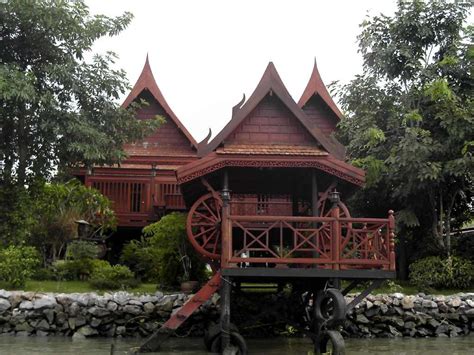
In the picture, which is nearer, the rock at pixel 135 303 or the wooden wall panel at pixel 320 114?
the rock at pixel 135 303

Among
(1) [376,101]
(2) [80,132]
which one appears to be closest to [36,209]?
(2) [80,132]

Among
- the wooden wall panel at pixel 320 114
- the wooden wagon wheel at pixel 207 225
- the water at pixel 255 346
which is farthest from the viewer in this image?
the wooden wall panel at pixel 320 114

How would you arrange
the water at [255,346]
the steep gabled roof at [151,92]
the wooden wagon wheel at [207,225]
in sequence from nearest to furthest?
1. the water at [255,346]
2. the wooden wagon wheel at [207,225]
3. the steep gabled roof at [151,92]

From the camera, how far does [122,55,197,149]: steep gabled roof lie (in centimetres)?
2048

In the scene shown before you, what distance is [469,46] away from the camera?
16484 millimetres

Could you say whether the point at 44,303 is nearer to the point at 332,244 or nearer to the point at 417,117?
the point at 332,244

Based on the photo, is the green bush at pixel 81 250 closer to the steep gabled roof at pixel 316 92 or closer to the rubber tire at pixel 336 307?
the rubber tire at pixel 336 307

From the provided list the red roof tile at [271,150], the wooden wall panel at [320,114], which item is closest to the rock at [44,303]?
the red roof tile at [271,150]

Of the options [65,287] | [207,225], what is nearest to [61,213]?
[65,287]

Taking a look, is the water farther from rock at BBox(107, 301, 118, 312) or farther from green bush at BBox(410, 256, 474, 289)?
green bush at BBox(410, 256, 474, 289)

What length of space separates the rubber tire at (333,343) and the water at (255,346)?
250mm

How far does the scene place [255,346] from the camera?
11.2 m

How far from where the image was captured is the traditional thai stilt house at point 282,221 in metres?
9.55

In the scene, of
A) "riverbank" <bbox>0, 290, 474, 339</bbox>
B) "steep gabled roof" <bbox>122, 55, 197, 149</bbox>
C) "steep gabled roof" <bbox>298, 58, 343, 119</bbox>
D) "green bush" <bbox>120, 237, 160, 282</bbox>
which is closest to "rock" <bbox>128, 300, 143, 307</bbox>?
"riverbank" <bbox>0, 290, 474, 339</bbox>
